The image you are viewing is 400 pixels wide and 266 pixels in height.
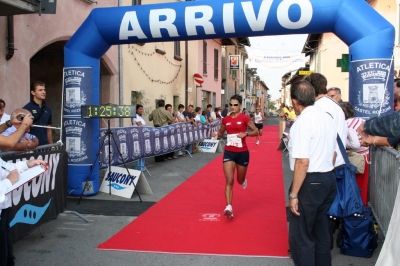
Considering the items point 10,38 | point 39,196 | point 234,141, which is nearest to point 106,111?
point 234,141

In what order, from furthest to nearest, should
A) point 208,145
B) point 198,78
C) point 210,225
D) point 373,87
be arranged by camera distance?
point 198,78, point 208,145, point 373,87, point 210,225

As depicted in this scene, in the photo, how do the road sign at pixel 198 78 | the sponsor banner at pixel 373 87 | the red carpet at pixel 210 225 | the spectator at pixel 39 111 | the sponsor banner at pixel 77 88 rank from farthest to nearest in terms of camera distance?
the road sign at pixel 198 78 → the sponsor banner at pixel 77 88 → the spectator at pixel 39 111 → the sponsor banner at pixel 373 87 → the red carpet at pixel 210 225

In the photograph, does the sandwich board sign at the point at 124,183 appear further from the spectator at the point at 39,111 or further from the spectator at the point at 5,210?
the spectator at the point at 5,210

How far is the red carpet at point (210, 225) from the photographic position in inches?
197

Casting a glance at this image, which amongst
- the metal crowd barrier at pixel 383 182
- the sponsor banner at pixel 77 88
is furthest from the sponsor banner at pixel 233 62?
the metal crowd barrier at pixel 383 182

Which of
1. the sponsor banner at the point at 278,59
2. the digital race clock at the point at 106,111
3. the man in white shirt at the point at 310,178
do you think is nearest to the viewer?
the man in white shirt at the point at 310,178

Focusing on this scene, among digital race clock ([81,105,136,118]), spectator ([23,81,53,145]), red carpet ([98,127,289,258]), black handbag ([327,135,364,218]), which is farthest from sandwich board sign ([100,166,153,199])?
black handbag ([327,135,364,218])

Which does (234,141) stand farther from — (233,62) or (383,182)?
(233,62)

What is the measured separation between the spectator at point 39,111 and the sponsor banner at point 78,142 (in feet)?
2.71

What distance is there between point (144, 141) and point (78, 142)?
3201mm

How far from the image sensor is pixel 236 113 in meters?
6.74

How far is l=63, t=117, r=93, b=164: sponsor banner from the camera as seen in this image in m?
7.77

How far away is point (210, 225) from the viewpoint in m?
5.93

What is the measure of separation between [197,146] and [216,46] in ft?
49.4
